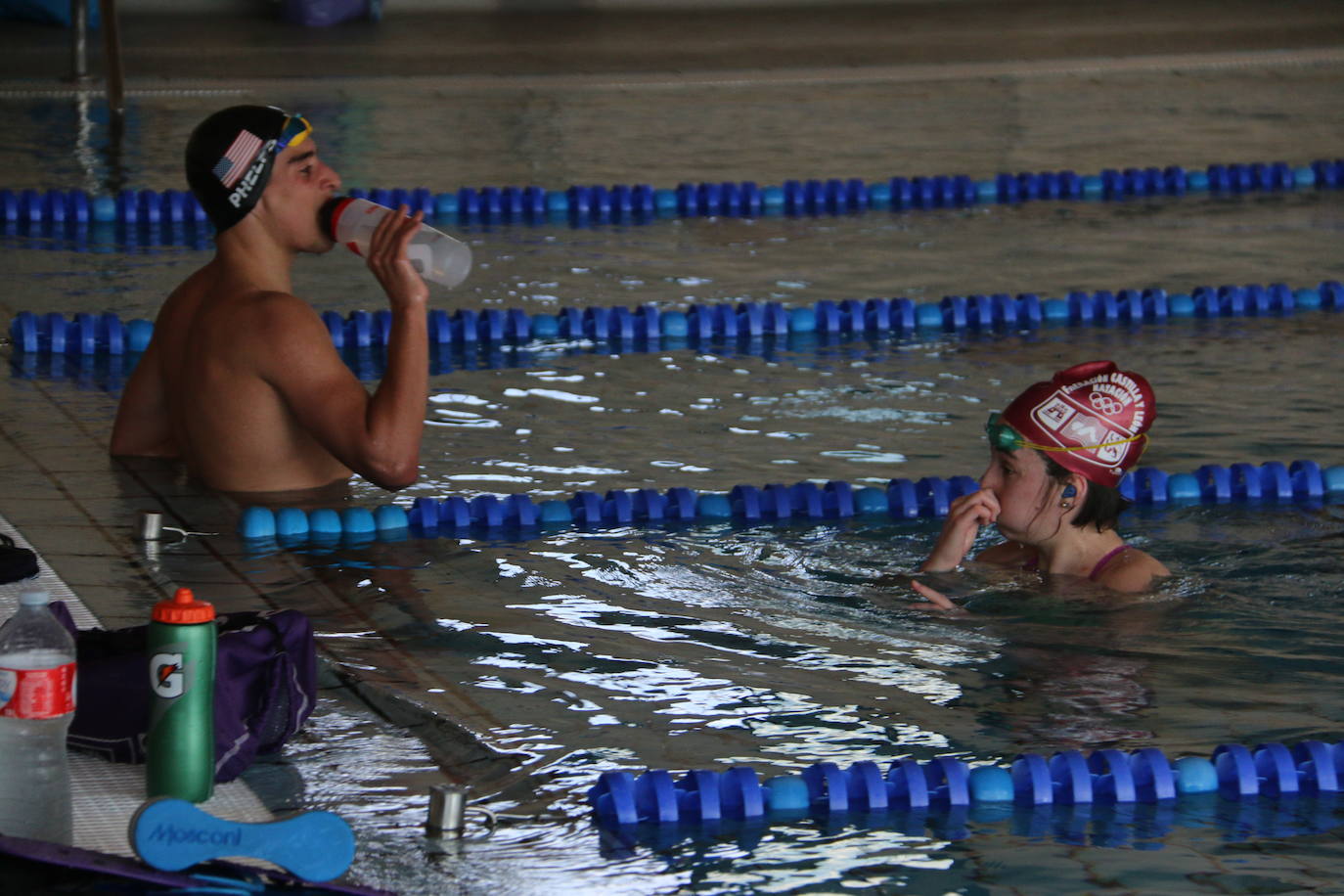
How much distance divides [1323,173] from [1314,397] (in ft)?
15.0

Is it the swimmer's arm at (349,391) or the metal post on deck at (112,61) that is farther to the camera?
the metal post on deck at (112,61)

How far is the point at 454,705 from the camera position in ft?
12.2

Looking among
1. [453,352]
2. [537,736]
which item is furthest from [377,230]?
[453,352]

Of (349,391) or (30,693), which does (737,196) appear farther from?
(30,693)

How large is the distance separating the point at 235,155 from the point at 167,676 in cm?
216

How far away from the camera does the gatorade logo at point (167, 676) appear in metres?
2.89

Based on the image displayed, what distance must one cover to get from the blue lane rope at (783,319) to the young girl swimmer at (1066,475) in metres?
2.86

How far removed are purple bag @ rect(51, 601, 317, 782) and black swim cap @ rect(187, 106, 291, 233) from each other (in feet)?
5.46

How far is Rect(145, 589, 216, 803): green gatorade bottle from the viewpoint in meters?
2.88

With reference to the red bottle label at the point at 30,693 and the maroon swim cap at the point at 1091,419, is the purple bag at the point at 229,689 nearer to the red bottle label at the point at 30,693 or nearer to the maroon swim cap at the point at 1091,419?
the red bottle label at the point at 30,693

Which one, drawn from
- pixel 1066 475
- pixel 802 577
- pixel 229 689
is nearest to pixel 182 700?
pixel 229 689

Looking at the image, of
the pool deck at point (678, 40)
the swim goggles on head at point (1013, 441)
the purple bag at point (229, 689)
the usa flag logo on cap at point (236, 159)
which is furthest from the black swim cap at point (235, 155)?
the pool deck at point (678, 40)

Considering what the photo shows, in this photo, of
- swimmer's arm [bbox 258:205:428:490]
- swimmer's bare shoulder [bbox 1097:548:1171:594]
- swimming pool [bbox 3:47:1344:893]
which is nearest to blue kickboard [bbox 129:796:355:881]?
swimming pool [bbox 3:47:1344:893]

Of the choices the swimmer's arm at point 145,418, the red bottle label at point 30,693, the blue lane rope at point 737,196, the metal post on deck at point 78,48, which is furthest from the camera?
the metal post on deck at point 78,48
